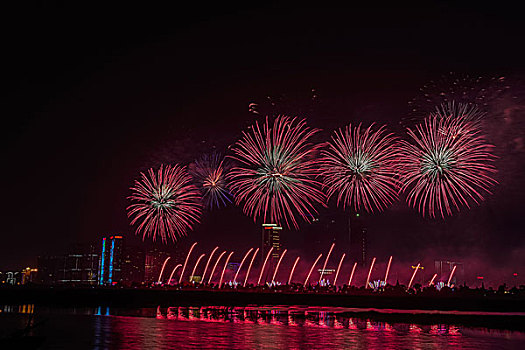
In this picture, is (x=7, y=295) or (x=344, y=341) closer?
(x=344, y=341)

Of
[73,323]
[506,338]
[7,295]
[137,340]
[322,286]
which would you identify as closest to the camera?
[137,340]

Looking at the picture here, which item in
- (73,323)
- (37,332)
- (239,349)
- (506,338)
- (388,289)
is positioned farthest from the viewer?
(388,289)

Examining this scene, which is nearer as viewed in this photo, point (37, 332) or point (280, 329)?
point (37, 332)

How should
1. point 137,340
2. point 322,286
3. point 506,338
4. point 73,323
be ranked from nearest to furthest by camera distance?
point 137,340, point 506,338, point 73,323, point 322,286

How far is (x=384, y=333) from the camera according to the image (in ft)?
95.1

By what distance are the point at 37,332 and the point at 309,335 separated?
43.8 feet

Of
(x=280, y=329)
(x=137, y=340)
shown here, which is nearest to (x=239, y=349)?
(x=137, y=340)

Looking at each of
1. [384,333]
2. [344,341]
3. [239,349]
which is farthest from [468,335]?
[239,349]

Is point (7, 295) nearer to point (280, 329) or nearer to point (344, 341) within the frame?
point (280, 329)

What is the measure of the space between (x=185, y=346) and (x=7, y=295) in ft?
203

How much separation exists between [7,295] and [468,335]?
213ft

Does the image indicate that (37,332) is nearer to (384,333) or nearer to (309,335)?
(309,335)

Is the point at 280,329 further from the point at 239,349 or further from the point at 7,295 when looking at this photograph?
the point at 7,295

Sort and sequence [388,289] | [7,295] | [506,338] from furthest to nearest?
[388,289]
[7,295]
[506,338]
